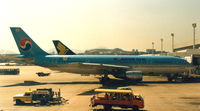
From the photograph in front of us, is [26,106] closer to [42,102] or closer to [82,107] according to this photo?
[42,102]

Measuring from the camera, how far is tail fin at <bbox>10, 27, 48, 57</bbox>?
1373 inches

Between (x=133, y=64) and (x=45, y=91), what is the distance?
62.6ft

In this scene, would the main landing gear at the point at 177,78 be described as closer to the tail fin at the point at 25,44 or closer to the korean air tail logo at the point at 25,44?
the tail fin at the point at 25,44

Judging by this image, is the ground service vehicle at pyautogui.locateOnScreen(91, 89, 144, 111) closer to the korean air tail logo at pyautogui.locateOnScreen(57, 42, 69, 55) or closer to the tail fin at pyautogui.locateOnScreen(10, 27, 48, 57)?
the tail fin at pyautogui.locateOnScreen(10, 27, 48, 57)

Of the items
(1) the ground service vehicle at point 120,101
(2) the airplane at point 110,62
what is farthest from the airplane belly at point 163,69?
(1) the ground service vehicle at point 120,101

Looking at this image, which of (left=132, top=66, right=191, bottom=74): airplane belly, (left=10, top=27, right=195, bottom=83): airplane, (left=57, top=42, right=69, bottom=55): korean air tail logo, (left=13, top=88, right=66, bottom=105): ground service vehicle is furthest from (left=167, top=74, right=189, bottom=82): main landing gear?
(left=57, top=42, right=69, bottom=55): korean air tail logo

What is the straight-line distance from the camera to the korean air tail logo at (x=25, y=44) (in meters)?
35.3

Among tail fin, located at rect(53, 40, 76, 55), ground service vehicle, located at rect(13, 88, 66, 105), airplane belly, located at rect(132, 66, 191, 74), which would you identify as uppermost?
tail fin, located at rect(53, 40, 76, 55)

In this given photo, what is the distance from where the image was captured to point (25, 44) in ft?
117

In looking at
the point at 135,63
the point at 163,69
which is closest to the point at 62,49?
the point at 135,63

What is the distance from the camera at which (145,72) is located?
111ft

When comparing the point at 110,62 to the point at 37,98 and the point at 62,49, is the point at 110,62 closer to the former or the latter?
the point at 37,98

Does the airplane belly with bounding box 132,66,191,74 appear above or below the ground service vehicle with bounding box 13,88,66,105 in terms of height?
above

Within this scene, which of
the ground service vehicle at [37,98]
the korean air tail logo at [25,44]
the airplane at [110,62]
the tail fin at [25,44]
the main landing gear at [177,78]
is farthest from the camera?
the korean air tail logo at [25,44]
